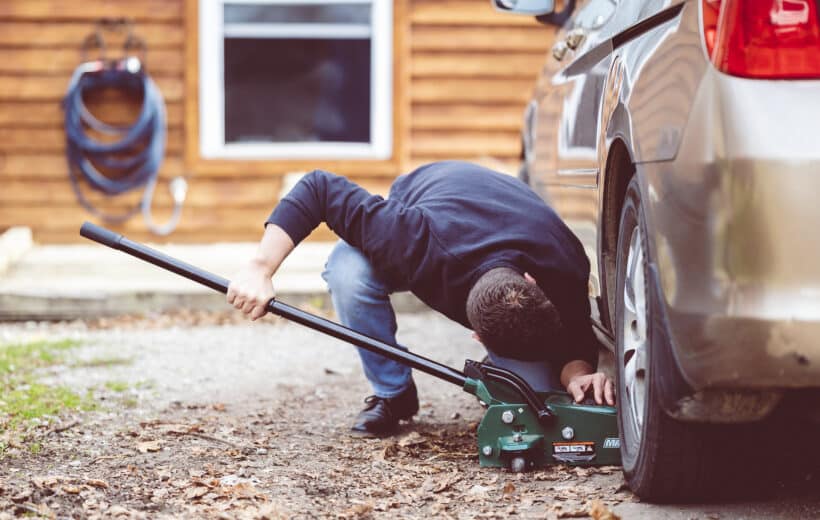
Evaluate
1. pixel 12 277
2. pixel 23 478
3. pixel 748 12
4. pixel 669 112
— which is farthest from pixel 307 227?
pixel 12 277

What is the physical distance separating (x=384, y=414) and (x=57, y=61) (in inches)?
220

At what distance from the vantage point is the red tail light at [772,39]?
2307 millimetres

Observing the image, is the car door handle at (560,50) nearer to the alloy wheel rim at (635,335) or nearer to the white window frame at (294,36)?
the alloy wheel rim at (635,335)

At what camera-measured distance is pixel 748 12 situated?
2312mm

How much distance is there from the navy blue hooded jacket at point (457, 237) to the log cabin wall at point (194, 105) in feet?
16.5

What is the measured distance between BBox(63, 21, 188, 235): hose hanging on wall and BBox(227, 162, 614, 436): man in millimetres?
5043

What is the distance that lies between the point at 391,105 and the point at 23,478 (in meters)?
5.90

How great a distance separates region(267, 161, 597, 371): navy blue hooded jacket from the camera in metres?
3.58

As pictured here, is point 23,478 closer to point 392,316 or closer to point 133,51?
point 392,316

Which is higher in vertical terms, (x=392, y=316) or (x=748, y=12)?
(x=748, y=12)

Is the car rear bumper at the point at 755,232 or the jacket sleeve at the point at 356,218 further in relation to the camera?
the jacket sleeve at the point at 356,218

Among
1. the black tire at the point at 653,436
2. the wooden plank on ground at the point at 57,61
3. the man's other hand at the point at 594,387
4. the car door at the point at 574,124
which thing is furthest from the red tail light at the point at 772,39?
the wooden plank on ground at the point at 57,61

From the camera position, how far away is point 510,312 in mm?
3367

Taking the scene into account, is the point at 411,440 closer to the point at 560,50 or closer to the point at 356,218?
the point at 356,218
